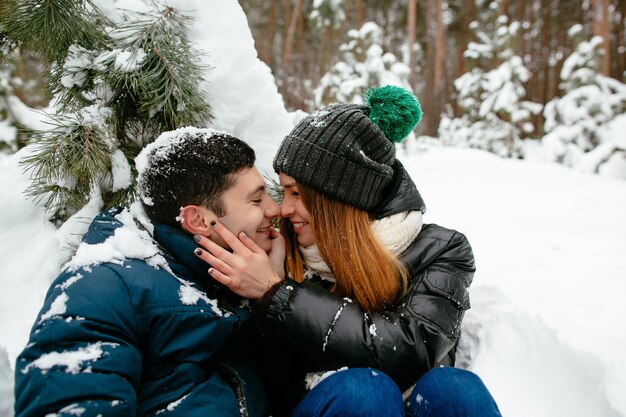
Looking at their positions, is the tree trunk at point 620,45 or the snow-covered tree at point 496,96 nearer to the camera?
the snow-covered tree at point 496,96

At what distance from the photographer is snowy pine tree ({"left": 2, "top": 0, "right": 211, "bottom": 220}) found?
56.1 inches

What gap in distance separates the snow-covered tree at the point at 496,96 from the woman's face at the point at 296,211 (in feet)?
28.8

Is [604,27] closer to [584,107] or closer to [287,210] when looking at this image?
[584,107]

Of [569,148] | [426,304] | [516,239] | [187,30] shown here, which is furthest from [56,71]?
[569,148]

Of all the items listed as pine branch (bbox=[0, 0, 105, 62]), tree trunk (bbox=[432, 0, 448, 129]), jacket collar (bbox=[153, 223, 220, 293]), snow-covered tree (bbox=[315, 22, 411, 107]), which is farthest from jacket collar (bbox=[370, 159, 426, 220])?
tree trunk (bbox=[432, 0, 448, 129])

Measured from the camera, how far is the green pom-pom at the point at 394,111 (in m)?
1.68

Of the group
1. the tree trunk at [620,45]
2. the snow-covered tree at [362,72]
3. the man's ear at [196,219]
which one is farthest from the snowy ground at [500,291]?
the tree trunk at [620,45]

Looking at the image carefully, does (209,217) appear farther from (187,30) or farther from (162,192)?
(187,30)

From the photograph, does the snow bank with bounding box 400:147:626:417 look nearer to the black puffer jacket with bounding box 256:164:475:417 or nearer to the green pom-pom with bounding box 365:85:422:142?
the black puffer jacket with bounding box 256:164:475:417

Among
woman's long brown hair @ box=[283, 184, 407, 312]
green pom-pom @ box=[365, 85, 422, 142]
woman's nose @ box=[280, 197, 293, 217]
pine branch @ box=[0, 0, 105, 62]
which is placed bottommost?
woman's long brown hair @ box=[283, 184, 407, 312]

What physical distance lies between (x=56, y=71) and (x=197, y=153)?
2.36ft

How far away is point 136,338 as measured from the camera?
1227 mm

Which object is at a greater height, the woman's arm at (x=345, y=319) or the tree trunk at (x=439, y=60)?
the tree trunk at (x=439, y=60)

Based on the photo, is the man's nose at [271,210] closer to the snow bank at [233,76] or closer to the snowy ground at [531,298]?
the snow bank at [233,76]
